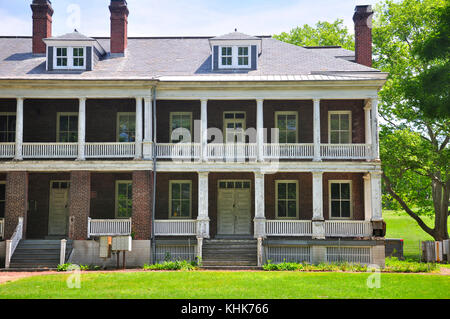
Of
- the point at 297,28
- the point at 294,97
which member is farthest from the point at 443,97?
the point at 297,28

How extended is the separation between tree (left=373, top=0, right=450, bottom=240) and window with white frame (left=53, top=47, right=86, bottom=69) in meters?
17.1

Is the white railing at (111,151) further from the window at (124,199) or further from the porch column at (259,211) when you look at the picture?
the porch column at (259,211)

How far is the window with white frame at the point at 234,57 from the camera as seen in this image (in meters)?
24.5

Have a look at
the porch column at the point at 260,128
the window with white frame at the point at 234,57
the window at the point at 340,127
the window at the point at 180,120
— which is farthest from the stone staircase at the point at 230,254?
the window with white frame at the point at 234,57

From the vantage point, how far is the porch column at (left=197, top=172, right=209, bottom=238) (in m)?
22.1

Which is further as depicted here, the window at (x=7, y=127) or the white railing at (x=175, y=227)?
the window at (x=7, y=127)

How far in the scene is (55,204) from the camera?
24.7 m

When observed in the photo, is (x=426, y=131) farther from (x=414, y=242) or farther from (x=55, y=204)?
(x=55, y=204)

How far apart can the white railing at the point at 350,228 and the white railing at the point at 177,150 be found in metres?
6.44

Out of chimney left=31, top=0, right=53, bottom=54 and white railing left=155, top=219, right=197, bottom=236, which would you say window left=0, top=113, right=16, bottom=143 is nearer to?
chimney left=31, top=0, right=53, bottom=54

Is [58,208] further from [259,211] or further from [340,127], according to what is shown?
[340,127]

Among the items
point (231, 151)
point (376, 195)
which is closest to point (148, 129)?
point (231, 151)

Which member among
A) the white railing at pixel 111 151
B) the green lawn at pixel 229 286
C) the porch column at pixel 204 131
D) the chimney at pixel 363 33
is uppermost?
the chimney at pixel 363 33

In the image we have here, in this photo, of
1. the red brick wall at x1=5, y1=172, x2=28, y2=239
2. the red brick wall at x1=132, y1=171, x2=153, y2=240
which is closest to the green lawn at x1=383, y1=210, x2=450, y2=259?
the red brick wall at x1=132, y1=171, x2=153, y2=240
